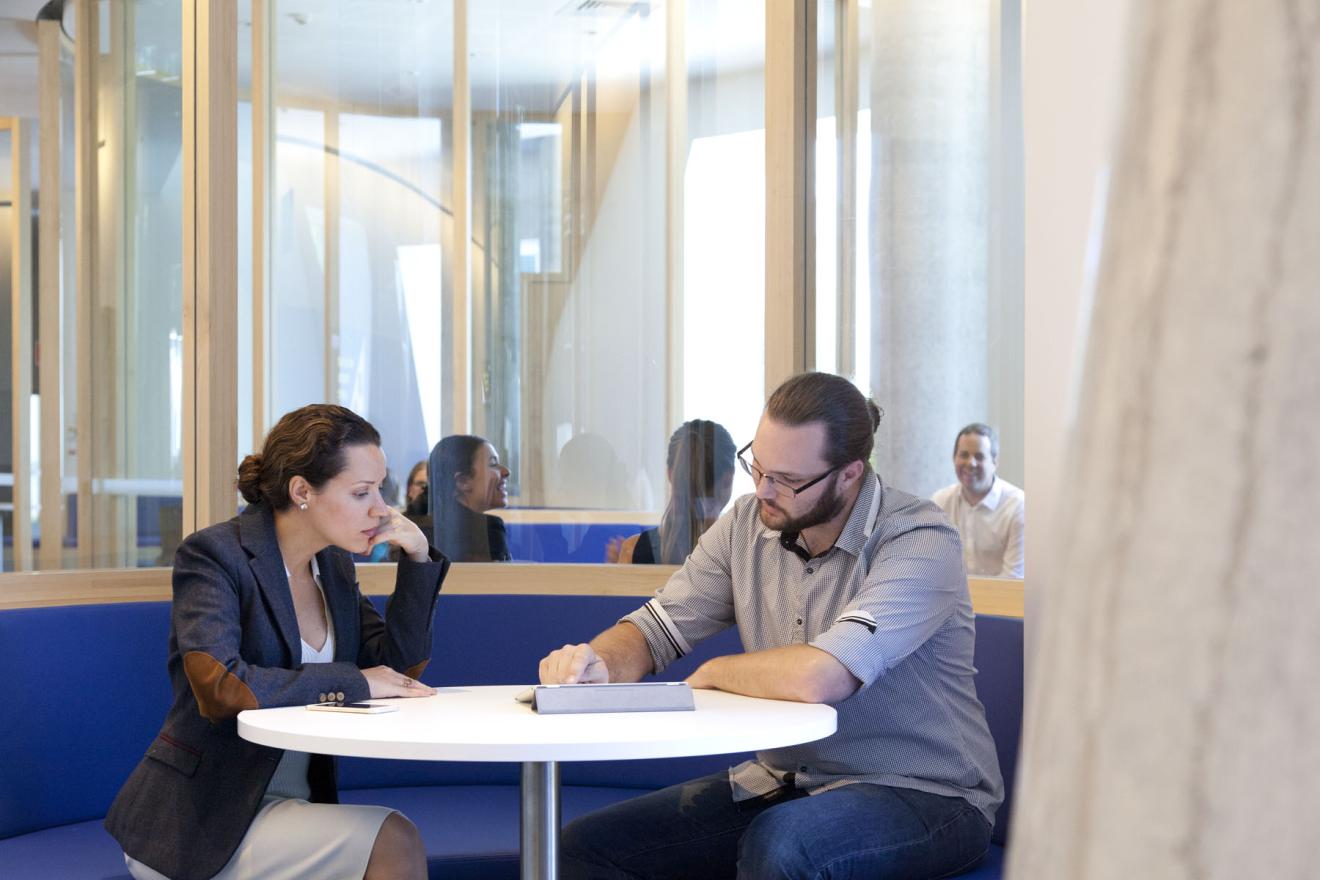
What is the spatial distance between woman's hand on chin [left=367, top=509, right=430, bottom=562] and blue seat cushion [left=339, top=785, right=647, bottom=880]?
590 millimetres

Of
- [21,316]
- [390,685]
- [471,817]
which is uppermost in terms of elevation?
[21,316]

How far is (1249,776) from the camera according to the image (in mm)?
225

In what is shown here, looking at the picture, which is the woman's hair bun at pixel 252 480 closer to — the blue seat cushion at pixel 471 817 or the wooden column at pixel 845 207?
the blue seat cushion at pixel 471 817

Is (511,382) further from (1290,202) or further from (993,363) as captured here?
(1290,202)

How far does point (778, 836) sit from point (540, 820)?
1.28 feet

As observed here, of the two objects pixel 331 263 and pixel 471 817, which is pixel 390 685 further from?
pixel 331 263

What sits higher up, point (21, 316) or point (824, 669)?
point (21, 316)

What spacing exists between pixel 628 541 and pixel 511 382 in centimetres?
62

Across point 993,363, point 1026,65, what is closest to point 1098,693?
point 1026,65

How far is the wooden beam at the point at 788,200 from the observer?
12.7ft

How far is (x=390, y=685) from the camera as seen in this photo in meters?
2.56

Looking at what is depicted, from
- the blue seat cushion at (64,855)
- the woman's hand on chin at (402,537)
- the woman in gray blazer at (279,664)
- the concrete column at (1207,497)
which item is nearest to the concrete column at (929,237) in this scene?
the woman's hand on chin at (402,537)

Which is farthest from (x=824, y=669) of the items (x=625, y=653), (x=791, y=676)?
(x=625, y=653)

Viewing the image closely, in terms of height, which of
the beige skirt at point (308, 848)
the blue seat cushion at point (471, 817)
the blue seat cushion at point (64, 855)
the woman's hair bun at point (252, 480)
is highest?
the woman's hair bun at point (252, 480)
